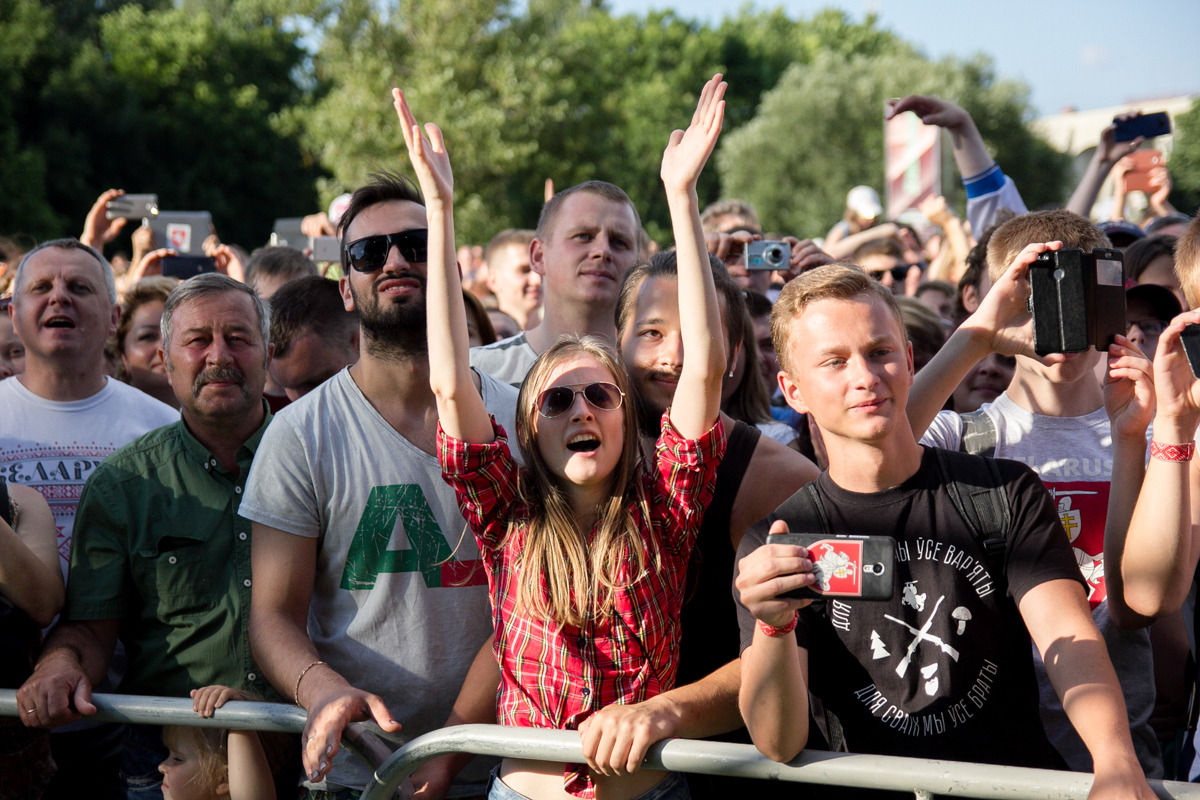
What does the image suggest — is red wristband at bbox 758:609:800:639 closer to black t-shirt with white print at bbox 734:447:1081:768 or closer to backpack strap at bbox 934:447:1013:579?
black t-shirt with white print at bbox 734:447:1081:768

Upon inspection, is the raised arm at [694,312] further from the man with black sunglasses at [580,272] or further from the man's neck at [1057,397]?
the man with black sunglasses at [580,272]

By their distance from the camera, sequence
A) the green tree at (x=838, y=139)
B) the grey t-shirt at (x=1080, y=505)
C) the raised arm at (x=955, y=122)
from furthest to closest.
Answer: the green tree at (x=838, y=139) < the raised arm at (x=955, y=122) < the grey t-shirt at (x=1080, y=505)

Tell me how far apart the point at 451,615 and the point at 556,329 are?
1738 millimetres

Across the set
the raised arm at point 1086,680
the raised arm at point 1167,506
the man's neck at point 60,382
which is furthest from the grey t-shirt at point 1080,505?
the man's neck at point 60,382

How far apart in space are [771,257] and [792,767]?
2647 mm

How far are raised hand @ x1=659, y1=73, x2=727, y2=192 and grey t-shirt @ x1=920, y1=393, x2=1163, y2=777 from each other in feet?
3.42

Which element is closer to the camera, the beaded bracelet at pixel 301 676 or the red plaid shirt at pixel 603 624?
the red plaid shirt at pixel 603 624

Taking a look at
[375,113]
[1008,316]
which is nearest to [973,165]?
[1008,316]

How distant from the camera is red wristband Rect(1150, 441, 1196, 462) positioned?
240cm

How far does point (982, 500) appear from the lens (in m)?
2.41

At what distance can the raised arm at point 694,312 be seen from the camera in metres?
2.54

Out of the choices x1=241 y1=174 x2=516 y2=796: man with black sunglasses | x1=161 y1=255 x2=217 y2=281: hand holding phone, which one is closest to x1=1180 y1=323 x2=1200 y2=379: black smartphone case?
x1=241 y1=174 x2=516 y2=796: man with black sunglasses

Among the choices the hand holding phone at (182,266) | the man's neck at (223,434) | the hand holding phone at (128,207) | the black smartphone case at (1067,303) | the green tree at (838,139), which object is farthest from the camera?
the green tree at (838,139)

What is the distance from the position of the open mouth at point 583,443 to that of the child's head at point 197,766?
125 centimetres
